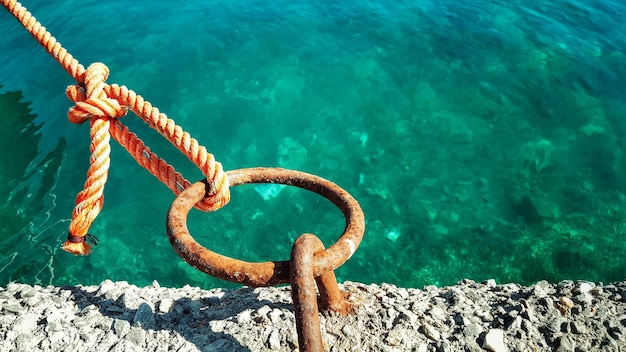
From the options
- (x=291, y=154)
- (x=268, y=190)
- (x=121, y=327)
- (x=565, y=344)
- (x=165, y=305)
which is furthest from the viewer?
(x=291, y=154)

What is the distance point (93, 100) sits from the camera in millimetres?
2875

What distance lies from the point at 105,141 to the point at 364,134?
3.85 metres

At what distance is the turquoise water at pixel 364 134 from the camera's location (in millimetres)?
4953

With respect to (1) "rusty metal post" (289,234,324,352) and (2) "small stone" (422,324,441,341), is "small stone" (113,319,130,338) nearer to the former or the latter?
(1) "rusty metal post" (289,234,324,352)

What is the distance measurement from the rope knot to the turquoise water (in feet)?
7.61

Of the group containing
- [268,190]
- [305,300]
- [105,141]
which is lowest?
[268,190]

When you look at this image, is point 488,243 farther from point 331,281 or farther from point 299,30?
point 299,30

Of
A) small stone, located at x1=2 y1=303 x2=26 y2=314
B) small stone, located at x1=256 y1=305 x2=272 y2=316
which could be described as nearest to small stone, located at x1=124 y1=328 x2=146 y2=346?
Result: small stone, located at x1=256 y1=305 x2=272 y2=316

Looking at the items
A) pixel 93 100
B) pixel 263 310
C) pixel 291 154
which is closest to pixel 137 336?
pixel 263 310

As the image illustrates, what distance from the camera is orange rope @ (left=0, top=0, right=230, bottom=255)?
2.66 m

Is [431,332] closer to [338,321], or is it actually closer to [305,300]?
[338,321]

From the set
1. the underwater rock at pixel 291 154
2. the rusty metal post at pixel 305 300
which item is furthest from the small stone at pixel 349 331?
the underwater rock at pixel 291 154

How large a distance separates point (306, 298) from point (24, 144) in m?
6.26

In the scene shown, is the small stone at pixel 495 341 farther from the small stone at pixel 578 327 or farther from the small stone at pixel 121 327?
the small stone at pixel 121 327
